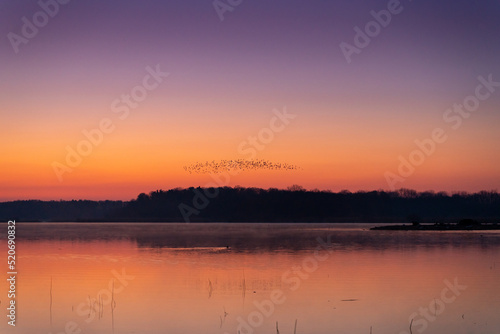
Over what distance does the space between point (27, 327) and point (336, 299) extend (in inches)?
460

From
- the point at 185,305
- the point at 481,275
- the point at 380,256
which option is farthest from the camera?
the point at 380,256

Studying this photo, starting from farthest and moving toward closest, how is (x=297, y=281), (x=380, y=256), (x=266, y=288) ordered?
(x=380, y=256) < (x=297, y=281) < (x=266, y=288)

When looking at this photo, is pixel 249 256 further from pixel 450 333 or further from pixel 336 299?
pixel 450 333

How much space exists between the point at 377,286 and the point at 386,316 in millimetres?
7453

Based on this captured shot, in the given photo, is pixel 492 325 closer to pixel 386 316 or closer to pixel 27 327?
pixel 386 316

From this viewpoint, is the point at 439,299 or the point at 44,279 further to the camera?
the point at 44,279

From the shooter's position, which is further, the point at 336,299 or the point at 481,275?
the point at 481,275

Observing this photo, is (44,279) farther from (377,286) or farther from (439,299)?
(439,299)

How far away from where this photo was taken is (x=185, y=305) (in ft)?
80.4

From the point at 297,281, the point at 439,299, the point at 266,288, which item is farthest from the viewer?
the point at 297,281

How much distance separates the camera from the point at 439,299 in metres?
26.1

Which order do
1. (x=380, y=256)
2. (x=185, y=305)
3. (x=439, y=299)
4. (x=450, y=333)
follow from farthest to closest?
(x=380, y=256) → (x=439, y=299) → (x=185, y=305) → (x=450, y=333)

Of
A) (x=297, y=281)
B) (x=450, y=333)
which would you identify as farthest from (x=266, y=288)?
(x=450, y=333)

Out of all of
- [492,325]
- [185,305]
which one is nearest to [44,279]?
[185,305]
